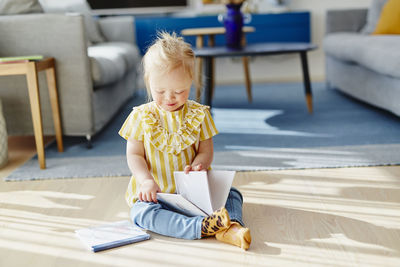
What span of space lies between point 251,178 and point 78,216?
2.15 feet

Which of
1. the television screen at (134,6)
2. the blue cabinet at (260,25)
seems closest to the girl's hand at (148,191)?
the blue cabinet at (260,25)

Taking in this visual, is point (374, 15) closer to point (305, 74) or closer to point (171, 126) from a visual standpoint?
point (305, 74)

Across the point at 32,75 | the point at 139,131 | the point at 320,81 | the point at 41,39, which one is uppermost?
the point at 41,39

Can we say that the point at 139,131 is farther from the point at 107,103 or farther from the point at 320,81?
the point at 320,81

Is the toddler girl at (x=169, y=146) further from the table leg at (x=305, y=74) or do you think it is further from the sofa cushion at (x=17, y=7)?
the table leg at (x=305, y=74)

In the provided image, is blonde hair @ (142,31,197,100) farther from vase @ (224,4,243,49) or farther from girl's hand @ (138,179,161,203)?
vase @ (224,4,243,49)

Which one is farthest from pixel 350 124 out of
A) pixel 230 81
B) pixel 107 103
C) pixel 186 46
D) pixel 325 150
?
pixel 230 81

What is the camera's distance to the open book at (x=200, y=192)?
1.27 meters

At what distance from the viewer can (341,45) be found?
3158mm

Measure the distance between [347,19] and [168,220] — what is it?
9.51 ft

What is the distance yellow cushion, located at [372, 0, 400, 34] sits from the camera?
305 centimetres

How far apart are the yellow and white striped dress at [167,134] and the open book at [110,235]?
99 millimetres

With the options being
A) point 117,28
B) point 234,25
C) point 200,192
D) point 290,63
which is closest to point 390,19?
point 234,25

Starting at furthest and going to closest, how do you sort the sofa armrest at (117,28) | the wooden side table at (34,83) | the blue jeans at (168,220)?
the sofa armrest at (117,28) < the wooden side table at (34,83) < the blue jeans at (168,220)
